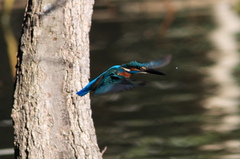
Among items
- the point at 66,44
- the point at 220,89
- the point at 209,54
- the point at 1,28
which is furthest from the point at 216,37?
the point at 66,44

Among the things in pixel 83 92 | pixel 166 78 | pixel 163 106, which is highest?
pixel 166 78

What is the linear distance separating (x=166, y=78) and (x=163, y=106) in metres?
1.49

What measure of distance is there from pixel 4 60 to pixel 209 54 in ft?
12.3

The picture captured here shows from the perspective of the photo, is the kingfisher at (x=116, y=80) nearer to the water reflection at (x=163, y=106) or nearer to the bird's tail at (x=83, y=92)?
the bird's tail at (x=83, y=92)

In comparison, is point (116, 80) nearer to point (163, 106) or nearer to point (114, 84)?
point (114, 84)

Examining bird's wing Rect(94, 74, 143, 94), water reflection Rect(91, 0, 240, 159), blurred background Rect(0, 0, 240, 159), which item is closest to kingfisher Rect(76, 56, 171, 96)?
bird's wing Rect(94, 74, 143, 94)

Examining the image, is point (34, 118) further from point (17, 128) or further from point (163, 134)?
point (163, 134)

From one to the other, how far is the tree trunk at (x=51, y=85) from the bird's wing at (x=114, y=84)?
0.36 meters

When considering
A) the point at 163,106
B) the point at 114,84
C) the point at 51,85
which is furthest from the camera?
the point at 163,106

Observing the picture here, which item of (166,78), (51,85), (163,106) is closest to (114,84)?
(51,85)

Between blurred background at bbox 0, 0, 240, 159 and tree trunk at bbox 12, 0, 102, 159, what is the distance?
70cm

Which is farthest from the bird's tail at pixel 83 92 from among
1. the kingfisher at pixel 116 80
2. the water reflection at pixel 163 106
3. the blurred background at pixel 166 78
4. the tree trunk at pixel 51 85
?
the water reflection at pixel 163 106

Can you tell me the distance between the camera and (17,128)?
3965 mm

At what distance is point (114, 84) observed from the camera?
12.1ft
